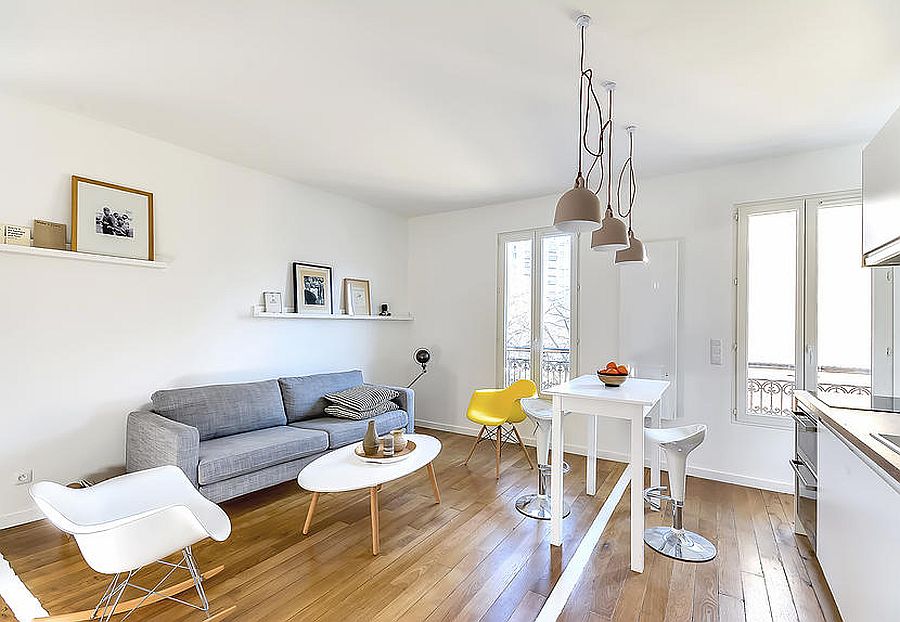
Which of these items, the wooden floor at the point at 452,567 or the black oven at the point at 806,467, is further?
the black oven at the point at 806,467

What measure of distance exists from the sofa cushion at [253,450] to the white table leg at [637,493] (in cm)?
228

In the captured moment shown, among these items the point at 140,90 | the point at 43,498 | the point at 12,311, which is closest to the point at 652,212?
the point at 140,90

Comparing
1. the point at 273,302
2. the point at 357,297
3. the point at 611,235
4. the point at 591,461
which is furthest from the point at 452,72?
the point at 357,297

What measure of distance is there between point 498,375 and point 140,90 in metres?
3.98

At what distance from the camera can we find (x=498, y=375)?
17.1ft

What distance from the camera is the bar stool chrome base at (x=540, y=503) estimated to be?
3.16 meters

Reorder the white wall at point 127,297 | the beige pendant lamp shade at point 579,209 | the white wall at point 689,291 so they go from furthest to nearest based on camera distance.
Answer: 1. the white wall at point 689,291
2. the white wall at point 127,297
3. the beige pendant lamp shade at point 579,209

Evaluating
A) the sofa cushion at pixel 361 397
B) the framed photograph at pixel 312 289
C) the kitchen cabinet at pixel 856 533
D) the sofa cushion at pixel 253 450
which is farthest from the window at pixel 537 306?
the kitchen cabinet at pixel 856 533

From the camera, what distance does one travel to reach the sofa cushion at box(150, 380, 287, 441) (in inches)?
129

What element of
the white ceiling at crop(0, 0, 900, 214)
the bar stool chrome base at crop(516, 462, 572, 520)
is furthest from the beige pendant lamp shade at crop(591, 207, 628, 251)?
the bar stool chrome base at crop(516, 462, 572, 520)

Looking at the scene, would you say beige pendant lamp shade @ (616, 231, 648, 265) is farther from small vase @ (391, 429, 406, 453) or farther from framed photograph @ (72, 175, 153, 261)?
framed photograph @ (72, 175, 153, 261)

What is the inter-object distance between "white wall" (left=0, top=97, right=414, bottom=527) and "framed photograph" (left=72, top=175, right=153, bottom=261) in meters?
0.08

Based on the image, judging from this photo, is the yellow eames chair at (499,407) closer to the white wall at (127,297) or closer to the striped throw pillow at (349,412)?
the striped throw pillow at (349,412)

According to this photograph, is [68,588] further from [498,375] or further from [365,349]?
[498,375]
